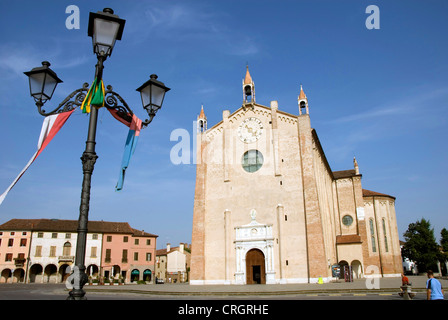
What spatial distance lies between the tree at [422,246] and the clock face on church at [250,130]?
38.6 metres

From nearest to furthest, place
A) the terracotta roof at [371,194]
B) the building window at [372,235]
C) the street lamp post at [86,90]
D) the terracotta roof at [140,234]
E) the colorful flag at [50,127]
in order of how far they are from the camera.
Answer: the street lamp post at [86,90] → the colorful flag at [50,127] → the building window at [372,235] → the terracotta roof at [371,194] → the terracotta roof at [140,234]

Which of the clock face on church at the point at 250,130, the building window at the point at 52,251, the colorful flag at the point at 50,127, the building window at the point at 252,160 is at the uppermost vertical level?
the clock face on church at the point at 250,130

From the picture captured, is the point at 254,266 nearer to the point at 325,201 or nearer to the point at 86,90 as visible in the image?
the point at 325,201

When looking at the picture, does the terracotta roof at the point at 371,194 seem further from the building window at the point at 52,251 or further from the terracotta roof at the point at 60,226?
the building window at the point at 52,251

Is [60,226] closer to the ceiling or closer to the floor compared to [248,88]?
closer to the floor

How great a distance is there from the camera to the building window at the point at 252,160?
32781 mm

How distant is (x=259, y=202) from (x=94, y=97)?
1040 inches

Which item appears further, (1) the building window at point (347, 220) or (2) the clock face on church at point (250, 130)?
(1) the building window at point (347, 220)

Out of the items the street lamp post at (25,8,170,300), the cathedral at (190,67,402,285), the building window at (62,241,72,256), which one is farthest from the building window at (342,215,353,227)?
the street lamp post at (25,8,170,300)

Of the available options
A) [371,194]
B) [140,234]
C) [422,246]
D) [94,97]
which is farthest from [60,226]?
[422,246]

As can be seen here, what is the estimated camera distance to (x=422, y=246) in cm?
5478

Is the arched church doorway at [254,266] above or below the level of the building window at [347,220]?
below

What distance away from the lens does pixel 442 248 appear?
203 ft

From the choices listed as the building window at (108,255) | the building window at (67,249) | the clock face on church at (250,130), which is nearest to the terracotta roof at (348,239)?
the clock face on church at (250,130)
